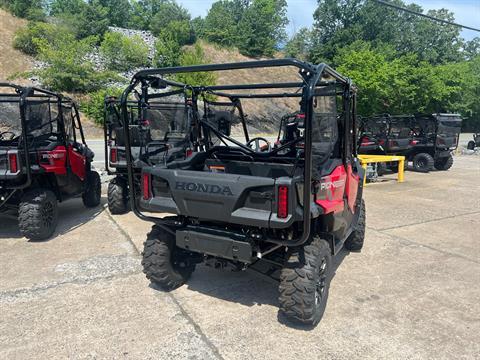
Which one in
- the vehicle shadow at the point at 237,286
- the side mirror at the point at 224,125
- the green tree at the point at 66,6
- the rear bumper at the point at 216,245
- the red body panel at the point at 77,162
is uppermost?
the green tree at the point at 66,6

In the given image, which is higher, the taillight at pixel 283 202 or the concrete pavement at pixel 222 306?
the taillight at pixel 283 202

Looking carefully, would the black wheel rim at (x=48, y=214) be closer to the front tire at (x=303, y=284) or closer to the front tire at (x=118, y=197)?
the front tire at (x=118, y=197)

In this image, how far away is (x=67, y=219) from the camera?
21.0 ft

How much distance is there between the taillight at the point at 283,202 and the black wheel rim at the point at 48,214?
3705 millimetres

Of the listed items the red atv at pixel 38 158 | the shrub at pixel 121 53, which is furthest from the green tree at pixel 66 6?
the red atv at pixel 38 158

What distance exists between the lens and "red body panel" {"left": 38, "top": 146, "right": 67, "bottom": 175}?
215 inches

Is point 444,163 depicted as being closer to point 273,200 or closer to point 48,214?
point 273,200

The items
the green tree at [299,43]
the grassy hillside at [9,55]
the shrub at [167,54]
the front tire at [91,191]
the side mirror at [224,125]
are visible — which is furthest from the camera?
the green tree at [299,43]

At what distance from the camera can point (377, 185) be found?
10.2 meters

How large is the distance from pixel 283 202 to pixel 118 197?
4498 mm

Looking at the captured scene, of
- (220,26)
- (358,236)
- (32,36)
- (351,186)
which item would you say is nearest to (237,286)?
(351,186)

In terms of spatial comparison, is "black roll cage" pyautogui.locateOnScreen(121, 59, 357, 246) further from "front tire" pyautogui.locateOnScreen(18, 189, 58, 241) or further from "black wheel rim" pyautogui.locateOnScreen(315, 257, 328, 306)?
"front tire" pyautogui.locateOnScreen(18, 189, 58, 241)

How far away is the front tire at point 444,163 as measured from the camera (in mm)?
12914

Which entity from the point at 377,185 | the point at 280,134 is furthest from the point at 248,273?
the point at 377,185
